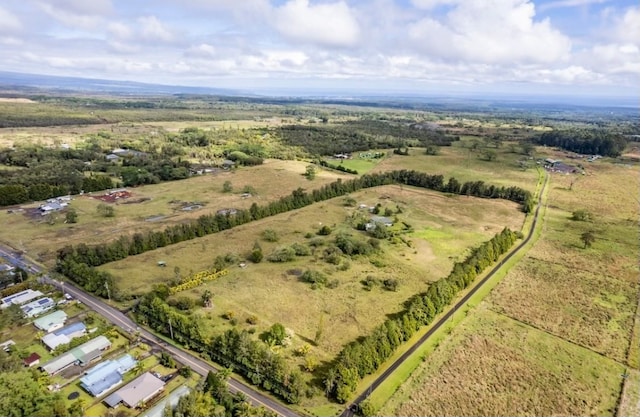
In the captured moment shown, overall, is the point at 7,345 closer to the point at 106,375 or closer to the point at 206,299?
the point at 106,375

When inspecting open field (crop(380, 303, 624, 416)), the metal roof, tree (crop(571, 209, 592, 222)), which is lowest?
the metal roof

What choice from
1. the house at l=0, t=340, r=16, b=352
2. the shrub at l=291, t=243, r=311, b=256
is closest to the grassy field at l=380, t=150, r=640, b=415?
the shrub at l=291, t=243, r=311, b=256

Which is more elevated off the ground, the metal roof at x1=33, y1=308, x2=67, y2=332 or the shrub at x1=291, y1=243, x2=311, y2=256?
the shrub at x1=291, y1=243, x2=311, y2=256

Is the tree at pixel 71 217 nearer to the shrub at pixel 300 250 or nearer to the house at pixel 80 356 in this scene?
the house at pixel 80 356

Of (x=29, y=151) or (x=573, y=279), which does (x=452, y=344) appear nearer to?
(x=573, y=279)

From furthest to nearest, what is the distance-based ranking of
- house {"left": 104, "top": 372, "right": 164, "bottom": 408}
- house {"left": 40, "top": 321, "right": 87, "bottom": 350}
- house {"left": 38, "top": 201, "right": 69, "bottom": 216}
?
house {"left": 38, "top": 201, "right": 69, "bottom": 216}
house {"left": 40, "top": 321, "right": 87, "bottom": 350}
house {"left": 104, "top": 372, "right": 164, "bottom": 408}

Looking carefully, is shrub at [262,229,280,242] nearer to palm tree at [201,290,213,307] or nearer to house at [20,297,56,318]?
palm tree at [201,290,213,307]
